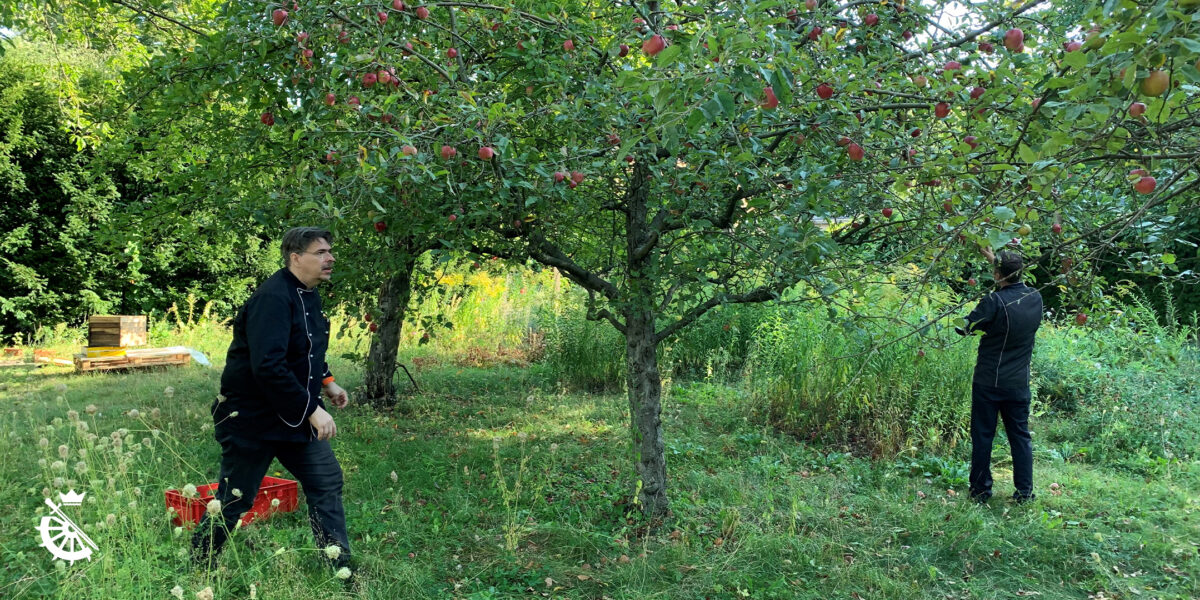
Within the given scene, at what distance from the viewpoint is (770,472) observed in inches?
184

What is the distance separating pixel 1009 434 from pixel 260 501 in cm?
436

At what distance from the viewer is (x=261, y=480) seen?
2.82 m

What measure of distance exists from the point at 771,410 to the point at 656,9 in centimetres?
371

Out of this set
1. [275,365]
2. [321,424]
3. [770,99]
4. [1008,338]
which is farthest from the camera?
[1008,338]

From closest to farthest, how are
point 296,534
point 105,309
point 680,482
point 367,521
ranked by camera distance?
1. point 296,534
2. point 367,521
3. point 680,482
4. point 105,309

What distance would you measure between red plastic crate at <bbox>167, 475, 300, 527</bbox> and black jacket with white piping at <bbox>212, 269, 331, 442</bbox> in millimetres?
640

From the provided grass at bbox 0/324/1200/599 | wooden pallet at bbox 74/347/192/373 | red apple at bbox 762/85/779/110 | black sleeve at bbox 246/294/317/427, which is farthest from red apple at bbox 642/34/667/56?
wooden pallet at bbox 74/347/192/373

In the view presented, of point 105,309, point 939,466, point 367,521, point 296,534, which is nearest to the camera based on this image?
point 296,534

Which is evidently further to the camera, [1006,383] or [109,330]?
[109,330]

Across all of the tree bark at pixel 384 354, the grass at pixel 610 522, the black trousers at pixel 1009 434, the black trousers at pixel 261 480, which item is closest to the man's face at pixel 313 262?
the black trousers at pixel 261 480

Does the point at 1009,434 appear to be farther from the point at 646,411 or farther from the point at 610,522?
the point at 610,522

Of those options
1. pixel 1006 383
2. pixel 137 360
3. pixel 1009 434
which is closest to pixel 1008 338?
pixel 1006 383

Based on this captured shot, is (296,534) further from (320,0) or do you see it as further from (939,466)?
(939,466)

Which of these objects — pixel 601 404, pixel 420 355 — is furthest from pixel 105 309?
pixel 601 404
